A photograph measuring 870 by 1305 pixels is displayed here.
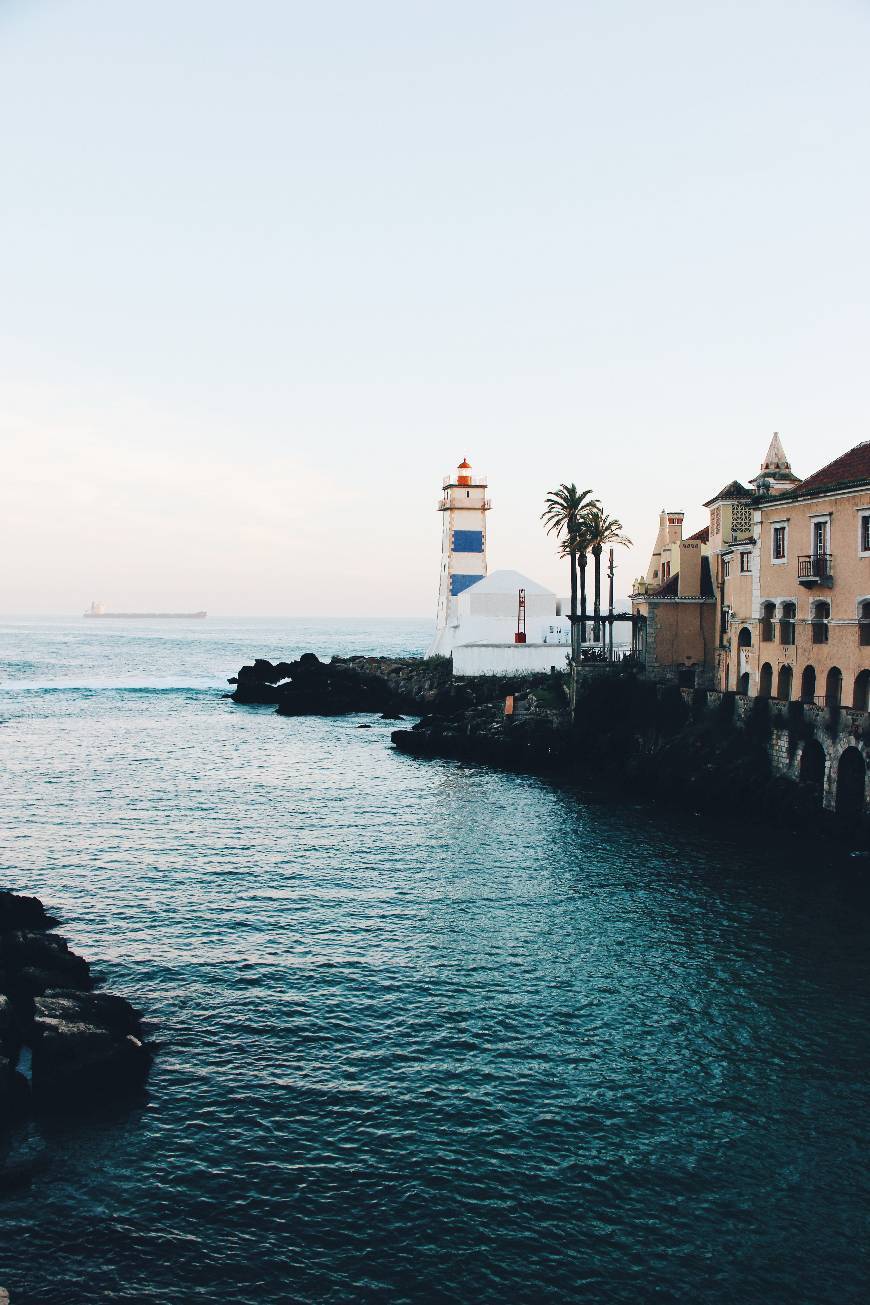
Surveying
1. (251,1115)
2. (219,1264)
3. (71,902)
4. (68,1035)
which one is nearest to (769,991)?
(251,1115)

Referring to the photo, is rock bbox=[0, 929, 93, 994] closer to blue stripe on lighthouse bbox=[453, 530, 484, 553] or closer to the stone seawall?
the stone seawall

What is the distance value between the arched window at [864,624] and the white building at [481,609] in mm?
41233

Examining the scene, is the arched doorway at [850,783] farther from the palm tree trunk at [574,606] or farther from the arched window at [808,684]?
the palm tree trunk at [574,606]

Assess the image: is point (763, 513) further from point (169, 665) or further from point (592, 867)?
point (169, 665)

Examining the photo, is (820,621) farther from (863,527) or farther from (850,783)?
(850,783)

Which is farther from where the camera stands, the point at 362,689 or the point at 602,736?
the point at 362,689

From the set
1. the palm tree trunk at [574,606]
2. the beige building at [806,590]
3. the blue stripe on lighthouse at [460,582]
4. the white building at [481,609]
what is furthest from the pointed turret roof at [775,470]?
the blue stripe on lighthouse at [460,582]

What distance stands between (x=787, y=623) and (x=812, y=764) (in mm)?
8013

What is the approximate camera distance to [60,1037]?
2242 centimetres

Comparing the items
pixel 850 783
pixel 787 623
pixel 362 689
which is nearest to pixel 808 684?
pixel 787 623

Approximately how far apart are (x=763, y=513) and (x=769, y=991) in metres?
33.0

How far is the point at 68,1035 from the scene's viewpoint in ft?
73.9

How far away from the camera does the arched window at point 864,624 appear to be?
46.3 metres

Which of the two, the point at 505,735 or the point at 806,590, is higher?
the point at 806,590
